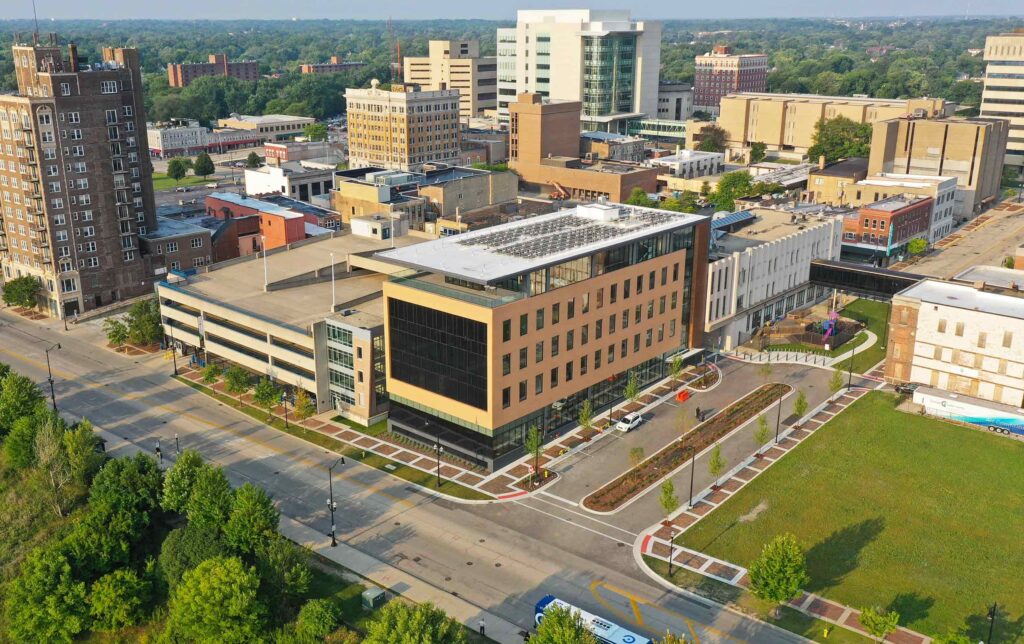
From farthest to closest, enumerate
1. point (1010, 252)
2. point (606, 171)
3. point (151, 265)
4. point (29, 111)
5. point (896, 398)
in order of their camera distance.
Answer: point (606, 171) → point (1010, 252) → point (151, 265) → point (29, 111) → point (896, 398)

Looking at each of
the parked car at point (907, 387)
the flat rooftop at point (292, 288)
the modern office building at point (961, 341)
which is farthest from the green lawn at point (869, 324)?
the flat rooftop at point (292, 288)

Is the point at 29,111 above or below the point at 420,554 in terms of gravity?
above

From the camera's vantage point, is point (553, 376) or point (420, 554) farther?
point (553, 376)

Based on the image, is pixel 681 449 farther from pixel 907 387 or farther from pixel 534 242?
pixel 907 387

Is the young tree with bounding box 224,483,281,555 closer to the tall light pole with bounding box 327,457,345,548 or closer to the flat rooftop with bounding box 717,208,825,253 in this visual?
the tall light pole with bounding box 327,457,345,548

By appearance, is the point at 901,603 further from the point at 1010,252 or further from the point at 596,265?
the point at 1010,252

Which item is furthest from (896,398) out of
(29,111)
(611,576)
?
(29,111)
